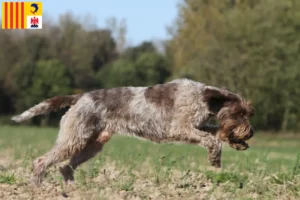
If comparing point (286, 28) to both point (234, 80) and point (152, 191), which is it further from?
point (152, 191)

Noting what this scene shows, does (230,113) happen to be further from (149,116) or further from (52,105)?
(52,105)

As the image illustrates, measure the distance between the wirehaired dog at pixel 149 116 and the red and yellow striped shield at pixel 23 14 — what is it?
24.6 feet

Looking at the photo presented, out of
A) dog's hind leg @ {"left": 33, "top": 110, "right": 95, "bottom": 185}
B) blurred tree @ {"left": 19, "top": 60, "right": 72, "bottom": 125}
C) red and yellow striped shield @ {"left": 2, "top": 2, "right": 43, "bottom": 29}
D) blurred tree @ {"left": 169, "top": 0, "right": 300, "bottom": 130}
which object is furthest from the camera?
blurred tree @ {"left": 19, "top": 60, "right": 72, "bottom": 125}

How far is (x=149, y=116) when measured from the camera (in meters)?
9.30

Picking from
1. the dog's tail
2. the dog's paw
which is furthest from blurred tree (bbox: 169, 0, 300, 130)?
the dog's tail

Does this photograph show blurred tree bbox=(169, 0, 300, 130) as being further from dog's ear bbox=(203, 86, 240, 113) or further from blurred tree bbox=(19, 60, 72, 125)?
dog's ear bbox=(203, 86, 240, 113)

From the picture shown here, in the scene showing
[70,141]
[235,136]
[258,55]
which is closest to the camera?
[235,136]

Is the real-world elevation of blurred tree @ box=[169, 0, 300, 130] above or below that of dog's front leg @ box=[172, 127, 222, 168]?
above

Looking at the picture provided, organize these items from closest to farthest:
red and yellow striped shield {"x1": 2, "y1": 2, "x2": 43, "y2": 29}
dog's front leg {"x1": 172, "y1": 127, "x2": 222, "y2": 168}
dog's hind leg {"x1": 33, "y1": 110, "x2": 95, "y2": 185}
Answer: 1. dog's front leg {"x1": 172, "y1": 127, "x2": 222, "y2": 168}
2. dog's hind leg {"x1": 33, "y1": 110, "x2": 95, "y2": 185}
3. red and yellow striped shield {"x1": 2, "y1": 2, "x2": 43, "y2": 29}

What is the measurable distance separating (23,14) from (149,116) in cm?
854

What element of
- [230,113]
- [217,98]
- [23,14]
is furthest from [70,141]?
[23,14]

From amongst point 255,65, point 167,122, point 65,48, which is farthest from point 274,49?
point 167,122

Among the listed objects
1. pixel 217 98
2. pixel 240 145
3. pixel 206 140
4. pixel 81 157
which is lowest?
pixel 81 157

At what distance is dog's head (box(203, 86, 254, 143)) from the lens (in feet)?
29.7
